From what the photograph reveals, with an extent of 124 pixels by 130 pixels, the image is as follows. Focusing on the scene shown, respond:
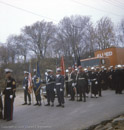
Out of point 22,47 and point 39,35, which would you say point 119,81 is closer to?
point 39,35

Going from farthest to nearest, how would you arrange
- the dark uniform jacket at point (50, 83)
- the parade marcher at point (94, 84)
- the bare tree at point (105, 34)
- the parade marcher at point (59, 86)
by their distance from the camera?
the bare tree at point (105, 34)
the parade marcher at point (94, 84)
the dark uniform jacket at point (50, 83)
the parade marcher at point (59, 86)

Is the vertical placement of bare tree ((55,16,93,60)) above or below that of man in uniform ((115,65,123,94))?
above

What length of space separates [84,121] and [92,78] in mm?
6732

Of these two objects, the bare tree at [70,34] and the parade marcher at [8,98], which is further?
the bare tree at [70,34]

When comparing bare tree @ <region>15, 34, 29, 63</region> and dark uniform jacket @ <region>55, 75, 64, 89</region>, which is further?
bare tree @ <region>15, 34, 29, 63</region>

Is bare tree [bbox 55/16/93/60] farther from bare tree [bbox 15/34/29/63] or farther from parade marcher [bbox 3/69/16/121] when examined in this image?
parade marcher [bbox 3/69/16/121]

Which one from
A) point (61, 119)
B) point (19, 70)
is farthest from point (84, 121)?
point (19, 70)

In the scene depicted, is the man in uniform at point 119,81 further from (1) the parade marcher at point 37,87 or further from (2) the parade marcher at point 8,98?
(2) the parade marcher at point 8,98

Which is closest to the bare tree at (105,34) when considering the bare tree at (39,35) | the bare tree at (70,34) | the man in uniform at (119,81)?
the bare tree at (70,34)

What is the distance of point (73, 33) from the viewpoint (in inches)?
1854

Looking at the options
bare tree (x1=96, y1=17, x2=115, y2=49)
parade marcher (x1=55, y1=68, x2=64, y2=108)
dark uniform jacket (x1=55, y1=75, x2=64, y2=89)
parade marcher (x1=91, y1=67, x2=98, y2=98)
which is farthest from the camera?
bare tree (x1=96, y1=17, x2=115, y2=49)

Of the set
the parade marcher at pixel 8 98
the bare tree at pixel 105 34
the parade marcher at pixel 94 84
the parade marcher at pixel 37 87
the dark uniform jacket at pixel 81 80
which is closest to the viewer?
the parade marcher at pixel 8 98

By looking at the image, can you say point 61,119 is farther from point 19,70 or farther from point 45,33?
point 45,33

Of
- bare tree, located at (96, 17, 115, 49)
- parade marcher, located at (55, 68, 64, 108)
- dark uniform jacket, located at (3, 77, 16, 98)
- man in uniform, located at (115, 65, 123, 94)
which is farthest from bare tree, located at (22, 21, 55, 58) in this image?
dark uniform jacket, located at (3, 77, 16, 98)
